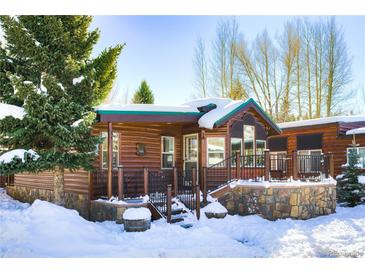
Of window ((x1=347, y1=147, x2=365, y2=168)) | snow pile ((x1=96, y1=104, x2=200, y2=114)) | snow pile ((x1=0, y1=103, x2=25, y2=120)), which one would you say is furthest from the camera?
window ((x1=347, y1=147, x2=365, y2=168))

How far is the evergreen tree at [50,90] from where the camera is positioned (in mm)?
7996

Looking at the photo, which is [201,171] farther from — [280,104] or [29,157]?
[280,104]

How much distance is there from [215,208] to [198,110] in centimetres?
344

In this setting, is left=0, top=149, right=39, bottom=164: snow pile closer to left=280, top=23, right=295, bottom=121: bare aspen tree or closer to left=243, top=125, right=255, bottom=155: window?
left=243, top=125, right=255, bottom=155: window

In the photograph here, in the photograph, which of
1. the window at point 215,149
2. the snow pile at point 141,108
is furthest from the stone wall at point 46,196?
the window at point 215,149

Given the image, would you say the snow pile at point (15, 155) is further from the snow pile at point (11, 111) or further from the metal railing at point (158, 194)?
the metal railing at point (158, 194)

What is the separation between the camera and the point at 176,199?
9453 mm

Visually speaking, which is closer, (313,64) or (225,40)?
(225,40)

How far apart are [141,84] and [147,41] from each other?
11.3 metres

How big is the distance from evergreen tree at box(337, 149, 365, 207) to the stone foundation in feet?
26.0

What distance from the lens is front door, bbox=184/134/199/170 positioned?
36.9ft

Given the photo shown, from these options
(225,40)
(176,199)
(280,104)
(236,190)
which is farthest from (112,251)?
(280,104)

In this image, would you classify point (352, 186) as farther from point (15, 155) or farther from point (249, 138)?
point (15, 155)

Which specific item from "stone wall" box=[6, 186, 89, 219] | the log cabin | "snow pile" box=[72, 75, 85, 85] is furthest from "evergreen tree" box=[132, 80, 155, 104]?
"snow pile" box=[72, 75, 85, 85]
